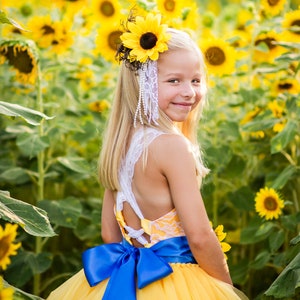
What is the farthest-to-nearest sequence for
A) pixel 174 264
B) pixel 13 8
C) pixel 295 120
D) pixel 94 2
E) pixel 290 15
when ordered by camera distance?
pixel 13 8
pixel 94 2
pixel 290 15
pixel 295 120
pixel 174 264

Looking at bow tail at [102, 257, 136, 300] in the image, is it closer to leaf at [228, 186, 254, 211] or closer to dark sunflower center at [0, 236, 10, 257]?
dark sunflower center at [0, 236, 10, 257]

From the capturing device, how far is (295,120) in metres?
2.58

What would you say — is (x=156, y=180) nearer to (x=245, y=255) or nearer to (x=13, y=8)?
(x=245, y=255)

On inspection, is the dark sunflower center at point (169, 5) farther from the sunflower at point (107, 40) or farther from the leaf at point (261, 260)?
the leaf at point (261, 260)

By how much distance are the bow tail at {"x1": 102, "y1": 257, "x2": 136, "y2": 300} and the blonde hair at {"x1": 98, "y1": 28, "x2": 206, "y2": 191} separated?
27cm

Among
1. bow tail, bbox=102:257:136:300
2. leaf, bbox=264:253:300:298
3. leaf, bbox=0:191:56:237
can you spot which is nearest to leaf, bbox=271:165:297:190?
leaf, bbox=264:253:300:298

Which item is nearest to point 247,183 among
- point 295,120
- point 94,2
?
point 295,120

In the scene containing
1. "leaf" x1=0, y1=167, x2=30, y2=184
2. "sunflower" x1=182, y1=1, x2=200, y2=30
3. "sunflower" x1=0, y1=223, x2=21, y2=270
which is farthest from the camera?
"sunflower" x1=182, y1=1, x2=200, y2=30

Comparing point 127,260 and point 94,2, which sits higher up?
point 94,2

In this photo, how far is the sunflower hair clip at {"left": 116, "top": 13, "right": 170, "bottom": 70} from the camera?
1.96 m

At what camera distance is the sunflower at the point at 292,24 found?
2861 mm

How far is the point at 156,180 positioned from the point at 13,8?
2023mm

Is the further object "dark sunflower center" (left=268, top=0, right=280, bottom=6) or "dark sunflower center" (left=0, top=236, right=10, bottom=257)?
"dark sunflower center" (left=268, top=0, right=280, bottom=6)

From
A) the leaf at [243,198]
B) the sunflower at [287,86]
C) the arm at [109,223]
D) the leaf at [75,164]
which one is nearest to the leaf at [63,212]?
the leaf at [75,164]
